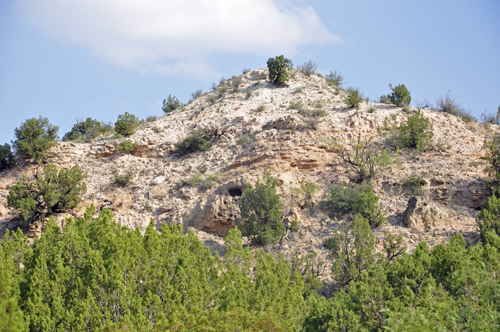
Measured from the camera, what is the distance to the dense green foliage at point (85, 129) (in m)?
32.8

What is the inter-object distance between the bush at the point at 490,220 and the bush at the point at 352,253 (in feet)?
13.0

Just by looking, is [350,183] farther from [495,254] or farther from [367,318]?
[367,318]

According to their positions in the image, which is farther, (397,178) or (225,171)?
(225,171)

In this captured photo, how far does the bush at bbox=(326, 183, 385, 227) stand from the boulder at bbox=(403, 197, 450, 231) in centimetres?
118

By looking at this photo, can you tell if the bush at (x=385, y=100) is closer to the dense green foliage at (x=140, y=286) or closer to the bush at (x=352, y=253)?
the bush at (x=352, y=253)

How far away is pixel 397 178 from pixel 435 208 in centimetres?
339

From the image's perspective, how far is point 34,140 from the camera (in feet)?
89.7

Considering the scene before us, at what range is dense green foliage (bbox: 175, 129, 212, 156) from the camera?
27.3 meters

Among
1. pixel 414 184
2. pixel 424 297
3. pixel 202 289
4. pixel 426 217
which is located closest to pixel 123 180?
pixel 202 289

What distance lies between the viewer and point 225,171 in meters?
24.5

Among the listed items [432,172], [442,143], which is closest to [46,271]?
[432,172]

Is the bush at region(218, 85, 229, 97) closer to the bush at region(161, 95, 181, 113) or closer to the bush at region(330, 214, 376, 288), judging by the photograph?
the bush at region(161, 95, 181, 113)

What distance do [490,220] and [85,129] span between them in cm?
2911

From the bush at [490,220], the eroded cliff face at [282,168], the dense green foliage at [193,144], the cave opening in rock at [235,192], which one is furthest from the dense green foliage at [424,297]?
the dense green foliage at [193,144]
